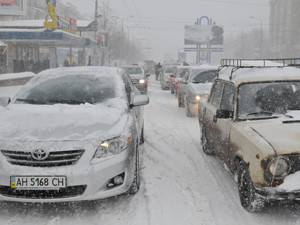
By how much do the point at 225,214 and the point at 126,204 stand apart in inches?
46.5

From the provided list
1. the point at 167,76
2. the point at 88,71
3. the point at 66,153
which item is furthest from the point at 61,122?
the point at 167,76

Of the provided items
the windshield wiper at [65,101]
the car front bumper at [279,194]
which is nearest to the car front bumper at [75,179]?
the windshield wiper at [65,101]

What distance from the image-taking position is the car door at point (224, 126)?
5160 mm

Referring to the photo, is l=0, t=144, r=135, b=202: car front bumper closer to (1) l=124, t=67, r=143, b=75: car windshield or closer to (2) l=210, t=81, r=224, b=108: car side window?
(2) l=210, t=81, r=224, b=108: car side window

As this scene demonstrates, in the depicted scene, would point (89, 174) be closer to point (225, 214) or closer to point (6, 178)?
point (6, 178)

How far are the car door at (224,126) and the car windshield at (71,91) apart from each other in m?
1.61

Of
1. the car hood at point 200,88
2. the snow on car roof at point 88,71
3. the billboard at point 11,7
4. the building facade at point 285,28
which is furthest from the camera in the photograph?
the building facade at point 285,28

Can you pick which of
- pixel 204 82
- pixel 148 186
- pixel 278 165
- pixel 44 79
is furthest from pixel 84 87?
pixel 204 82

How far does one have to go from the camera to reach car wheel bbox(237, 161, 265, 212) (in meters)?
4.09

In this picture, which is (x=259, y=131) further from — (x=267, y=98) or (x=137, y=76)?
(x=137, y=76)

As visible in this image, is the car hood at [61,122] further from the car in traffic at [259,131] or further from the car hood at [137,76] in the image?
the car hood at [137,76]

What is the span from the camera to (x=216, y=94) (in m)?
6.46

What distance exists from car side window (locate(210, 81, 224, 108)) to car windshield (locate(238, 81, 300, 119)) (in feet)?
3.47

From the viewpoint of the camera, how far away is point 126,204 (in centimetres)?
465
